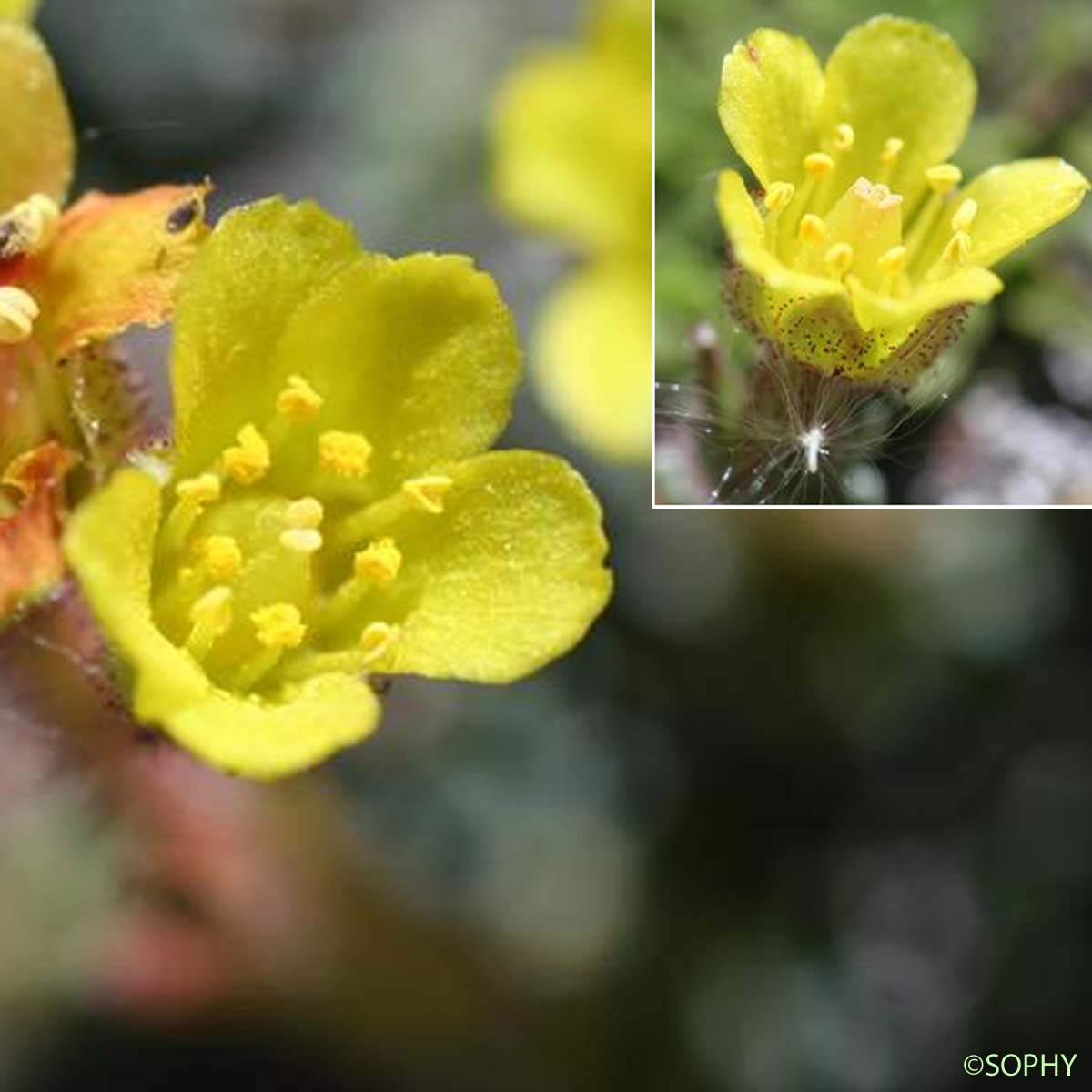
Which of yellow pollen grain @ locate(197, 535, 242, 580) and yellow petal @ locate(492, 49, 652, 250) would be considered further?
yellow petal @ locate(492, 49, 652, 250)

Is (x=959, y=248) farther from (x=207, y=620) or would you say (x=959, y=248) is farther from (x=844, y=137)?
(x=207, y=620)

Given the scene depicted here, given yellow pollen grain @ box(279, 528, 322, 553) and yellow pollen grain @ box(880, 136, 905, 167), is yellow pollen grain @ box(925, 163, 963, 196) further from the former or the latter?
yellow pollen grain @ box(279, 528, 322, 553)

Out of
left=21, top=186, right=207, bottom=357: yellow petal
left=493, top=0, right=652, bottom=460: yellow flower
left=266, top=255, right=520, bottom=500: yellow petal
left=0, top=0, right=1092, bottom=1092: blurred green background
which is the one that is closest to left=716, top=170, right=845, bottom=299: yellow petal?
left=266, top=255, right=520, bottom=500: yellow petal

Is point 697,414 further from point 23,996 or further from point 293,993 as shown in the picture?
point 23,996

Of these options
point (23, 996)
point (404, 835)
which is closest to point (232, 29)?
point (404, 835)

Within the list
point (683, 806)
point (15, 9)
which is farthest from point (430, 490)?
point (683, 806)
